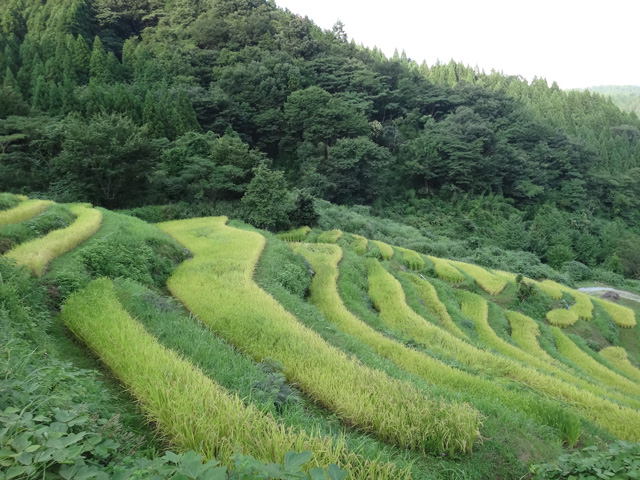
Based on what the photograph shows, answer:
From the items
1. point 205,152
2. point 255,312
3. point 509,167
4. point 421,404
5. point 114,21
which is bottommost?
point 255,312

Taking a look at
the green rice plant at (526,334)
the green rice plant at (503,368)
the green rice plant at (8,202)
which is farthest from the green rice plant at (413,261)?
the green rice plant at (8,202)

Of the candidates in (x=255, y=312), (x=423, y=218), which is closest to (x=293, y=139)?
(x=423, y=218)

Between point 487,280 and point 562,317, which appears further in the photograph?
point 487,280

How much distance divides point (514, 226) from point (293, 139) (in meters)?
22.4

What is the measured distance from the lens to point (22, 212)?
1030 centimetres

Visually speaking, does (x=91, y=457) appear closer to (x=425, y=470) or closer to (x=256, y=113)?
(x=425, y=470)

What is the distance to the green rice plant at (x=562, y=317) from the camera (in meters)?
14.4

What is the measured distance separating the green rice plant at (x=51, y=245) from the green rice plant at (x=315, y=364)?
2338 mm

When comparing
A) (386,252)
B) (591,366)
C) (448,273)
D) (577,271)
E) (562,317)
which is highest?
(386,252)

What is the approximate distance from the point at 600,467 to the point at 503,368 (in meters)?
4.58

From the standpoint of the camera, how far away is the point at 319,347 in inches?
218

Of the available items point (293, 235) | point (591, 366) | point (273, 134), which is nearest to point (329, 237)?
point (293, 235)

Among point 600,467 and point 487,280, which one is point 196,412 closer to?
point 600,467

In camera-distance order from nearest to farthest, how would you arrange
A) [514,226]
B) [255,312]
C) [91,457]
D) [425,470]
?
1. [91,457]
2. [425,470]
3. [255,312]
4. [514,226]
